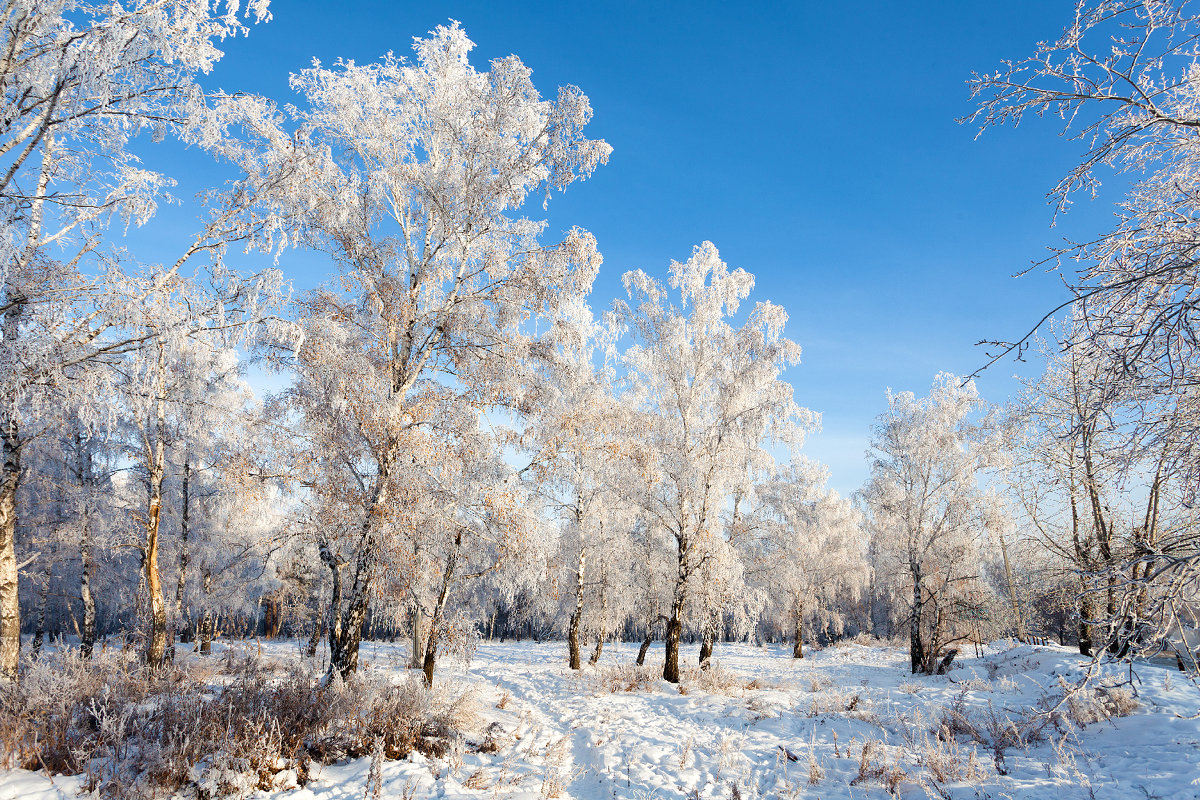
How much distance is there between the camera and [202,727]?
514cm

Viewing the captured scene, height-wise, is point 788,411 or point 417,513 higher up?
point 788,411

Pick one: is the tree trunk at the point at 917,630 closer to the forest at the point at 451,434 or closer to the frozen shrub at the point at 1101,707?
the forest at the point at 451,434

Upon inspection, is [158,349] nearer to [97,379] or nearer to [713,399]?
[97,379]

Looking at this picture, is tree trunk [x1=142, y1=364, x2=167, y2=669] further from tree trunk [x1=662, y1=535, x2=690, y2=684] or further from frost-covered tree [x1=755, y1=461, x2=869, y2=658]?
frost-covered tree [x1=755, y1=461, x2=869, y2=658]

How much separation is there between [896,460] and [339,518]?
1742cm

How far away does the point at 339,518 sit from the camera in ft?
24.3

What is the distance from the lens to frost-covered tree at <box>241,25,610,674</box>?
25.7 ft

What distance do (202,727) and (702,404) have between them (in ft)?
37.6

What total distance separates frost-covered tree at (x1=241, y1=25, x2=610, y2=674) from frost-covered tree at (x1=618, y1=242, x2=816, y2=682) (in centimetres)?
531

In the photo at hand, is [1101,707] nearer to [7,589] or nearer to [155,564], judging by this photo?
[7,589]

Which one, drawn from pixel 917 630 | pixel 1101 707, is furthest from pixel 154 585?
pixel 917 630

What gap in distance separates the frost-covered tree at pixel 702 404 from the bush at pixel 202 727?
7019 millimetres

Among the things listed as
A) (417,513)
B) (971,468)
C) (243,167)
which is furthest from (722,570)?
(243,167)

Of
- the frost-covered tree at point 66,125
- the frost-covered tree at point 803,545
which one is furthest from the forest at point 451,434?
the frost-covered tree at point 803,545
